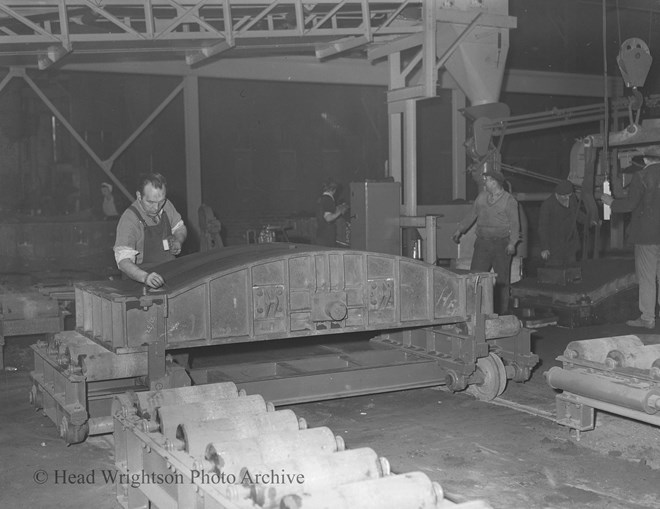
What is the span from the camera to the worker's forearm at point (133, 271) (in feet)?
17.7

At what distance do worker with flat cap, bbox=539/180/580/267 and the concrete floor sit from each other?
4138mm

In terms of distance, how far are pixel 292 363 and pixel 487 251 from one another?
370cm

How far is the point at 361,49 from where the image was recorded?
12164 millimetres

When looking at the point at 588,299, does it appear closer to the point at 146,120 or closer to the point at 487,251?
the point at 487,251

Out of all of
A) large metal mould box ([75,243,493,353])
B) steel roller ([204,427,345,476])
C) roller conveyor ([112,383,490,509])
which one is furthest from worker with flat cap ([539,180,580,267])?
steel roller ([204,427,345,476])

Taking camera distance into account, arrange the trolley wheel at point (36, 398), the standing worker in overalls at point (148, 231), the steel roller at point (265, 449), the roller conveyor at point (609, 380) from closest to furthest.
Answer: the steel roller at point (265, 449)
the roller conveyor at point (609, 380)
the standing worker in overalls at point (148, 231)
the trolley wheel at point (36, 398)

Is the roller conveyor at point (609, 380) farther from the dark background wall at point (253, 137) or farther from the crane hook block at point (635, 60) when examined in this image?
the dark background wall at point (253, 137)

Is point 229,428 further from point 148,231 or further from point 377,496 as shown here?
point 148,231

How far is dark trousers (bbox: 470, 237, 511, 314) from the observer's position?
927 centimetres

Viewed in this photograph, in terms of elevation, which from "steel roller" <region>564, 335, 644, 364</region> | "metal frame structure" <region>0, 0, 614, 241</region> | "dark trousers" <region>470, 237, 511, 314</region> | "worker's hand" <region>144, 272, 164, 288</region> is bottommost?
"steel roller" <region>564, 335, 644, 364</region>

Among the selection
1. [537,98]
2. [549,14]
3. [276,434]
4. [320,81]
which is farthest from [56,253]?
[549,14]

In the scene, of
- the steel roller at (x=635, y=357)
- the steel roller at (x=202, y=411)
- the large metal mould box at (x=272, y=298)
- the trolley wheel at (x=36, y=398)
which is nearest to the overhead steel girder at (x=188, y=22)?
the large metal mould box at (x=272, y=298)

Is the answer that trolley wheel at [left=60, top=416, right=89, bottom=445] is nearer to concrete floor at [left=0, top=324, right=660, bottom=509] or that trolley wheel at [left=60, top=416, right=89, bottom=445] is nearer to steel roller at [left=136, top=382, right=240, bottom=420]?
concrete floor at [left=0, top=324, right=660, bottom=509]

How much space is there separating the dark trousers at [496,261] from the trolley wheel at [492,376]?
2.82 m
